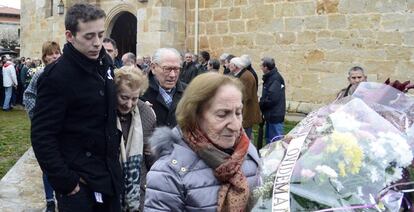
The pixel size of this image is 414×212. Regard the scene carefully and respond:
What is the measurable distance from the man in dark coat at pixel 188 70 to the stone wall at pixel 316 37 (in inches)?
76.3

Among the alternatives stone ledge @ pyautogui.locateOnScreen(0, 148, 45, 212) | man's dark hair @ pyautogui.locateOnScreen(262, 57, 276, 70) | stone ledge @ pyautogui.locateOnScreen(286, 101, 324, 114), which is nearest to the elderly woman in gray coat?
stone ledge @ pyautogui.locateOnScreen(0, 148, 45, 212)

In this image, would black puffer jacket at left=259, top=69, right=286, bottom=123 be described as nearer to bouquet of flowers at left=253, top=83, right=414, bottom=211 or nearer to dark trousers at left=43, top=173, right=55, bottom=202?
dark trousers at left=43, top=173, right=55, bottom=202

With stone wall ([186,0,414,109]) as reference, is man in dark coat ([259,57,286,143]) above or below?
below

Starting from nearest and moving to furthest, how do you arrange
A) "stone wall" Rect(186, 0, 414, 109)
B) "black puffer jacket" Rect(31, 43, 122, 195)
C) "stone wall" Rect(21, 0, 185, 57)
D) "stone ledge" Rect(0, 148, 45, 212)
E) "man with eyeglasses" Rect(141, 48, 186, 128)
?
1. "black puffer jacket" Rect(31, 43, 122, 195)
2. "man with eyeglasses" Rect(141, 48, 186, 128)
3. "stone ledge" Rect(0, 148, 45, 212)
4. "stone wall" Rect(186, 0, 414, 109)
5. "stone wall" Rect(21, 0, 185, 57)

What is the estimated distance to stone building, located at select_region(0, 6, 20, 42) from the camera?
51.4 meters

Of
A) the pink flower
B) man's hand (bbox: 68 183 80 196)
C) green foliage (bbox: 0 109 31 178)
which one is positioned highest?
the pink flower

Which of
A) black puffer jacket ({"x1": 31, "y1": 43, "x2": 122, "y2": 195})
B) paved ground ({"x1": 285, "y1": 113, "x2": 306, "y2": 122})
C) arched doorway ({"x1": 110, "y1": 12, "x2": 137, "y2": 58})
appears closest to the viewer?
black puffer jacket ({"x1": 31, "y1": 43, "x2": 122, "y2": 195})

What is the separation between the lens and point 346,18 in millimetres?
10703

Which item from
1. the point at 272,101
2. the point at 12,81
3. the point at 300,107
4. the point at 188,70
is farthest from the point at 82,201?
the point at 12,81

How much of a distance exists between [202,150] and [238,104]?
A: 0.24m

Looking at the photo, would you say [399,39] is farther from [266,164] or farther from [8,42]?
[8,42]

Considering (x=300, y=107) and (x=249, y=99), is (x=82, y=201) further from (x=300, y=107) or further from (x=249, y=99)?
(x=300, y=107)

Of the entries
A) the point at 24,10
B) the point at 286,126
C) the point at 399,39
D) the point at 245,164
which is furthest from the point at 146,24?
the point at 245,164

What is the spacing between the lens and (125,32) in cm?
1700
